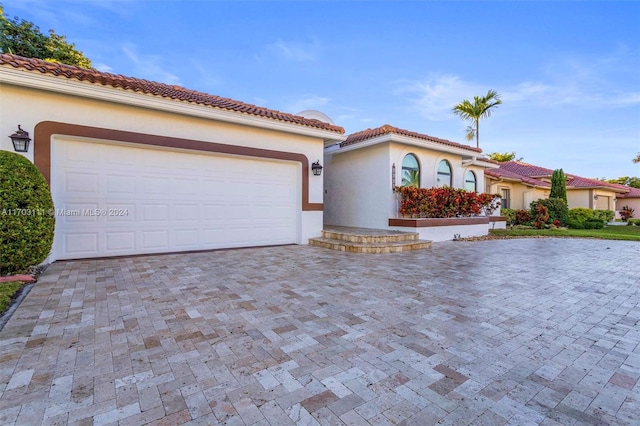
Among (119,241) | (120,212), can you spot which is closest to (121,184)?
(120,212)

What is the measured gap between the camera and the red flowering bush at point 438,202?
980 cm

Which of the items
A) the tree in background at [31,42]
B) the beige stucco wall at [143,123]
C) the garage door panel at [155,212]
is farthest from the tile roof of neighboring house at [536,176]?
the tree in background at [31,42]

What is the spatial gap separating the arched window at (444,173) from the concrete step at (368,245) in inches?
173

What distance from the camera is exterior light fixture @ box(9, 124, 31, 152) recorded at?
5277 millimetres

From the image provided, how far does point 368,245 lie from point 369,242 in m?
0.35

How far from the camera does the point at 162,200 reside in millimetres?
6930

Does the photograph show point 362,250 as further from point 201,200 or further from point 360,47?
point 360,47

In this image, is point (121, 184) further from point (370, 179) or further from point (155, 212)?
point (370, 179)

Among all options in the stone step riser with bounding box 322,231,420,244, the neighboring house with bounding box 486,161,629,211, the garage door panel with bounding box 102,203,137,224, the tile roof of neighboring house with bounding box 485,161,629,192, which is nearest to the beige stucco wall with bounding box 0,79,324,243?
the stone step riser with bounding box 322,231,420,244

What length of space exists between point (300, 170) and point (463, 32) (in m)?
7.68

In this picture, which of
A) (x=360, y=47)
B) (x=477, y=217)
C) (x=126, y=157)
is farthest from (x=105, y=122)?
(x=477, y=217)

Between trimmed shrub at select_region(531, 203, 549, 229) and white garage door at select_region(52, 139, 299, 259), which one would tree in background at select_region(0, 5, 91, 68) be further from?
trimmed shrub at select_region(531, 203, 549, 229)

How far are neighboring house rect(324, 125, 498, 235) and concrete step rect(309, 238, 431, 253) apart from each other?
1.96 meters

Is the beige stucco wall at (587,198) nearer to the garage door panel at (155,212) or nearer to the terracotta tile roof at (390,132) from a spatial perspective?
the terracotta tile roof at (390,132)
